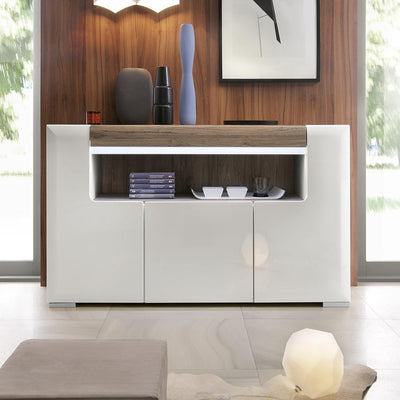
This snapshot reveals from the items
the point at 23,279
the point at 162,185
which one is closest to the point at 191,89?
the point at 162,185

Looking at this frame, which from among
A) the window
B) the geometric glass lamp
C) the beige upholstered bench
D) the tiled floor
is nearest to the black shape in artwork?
the window

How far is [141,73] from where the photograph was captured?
12.8 ft

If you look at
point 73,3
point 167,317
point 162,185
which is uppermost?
point 73,3

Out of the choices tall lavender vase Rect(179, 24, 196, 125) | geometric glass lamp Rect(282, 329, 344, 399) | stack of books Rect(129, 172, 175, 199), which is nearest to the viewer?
geometric glass lamp Rect(282, 329, 344, 399)

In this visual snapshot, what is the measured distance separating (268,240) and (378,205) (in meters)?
1.02

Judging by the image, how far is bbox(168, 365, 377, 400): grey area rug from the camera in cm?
229

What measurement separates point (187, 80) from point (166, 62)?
0.30 metres

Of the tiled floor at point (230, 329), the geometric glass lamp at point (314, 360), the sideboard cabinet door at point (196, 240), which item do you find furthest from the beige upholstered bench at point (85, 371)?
the sideboard cabinet door at point (196, 240)

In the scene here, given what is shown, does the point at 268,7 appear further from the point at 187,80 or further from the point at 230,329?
the point at 230,329

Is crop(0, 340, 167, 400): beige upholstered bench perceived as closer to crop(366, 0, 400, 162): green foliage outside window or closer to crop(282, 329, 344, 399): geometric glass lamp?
crop(282, 329, 344, 399): geometric glass lamp

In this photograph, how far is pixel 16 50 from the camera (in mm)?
4270

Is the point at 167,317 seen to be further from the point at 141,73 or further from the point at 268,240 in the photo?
the point at 141,73

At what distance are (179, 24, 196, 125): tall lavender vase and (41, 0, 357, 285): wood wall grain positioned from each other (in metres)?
0.20

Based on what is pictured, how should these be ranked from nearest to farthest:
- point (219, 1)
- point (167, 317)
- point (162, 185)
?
point (167, 317) → point (162, 185) → point (219, 1)
